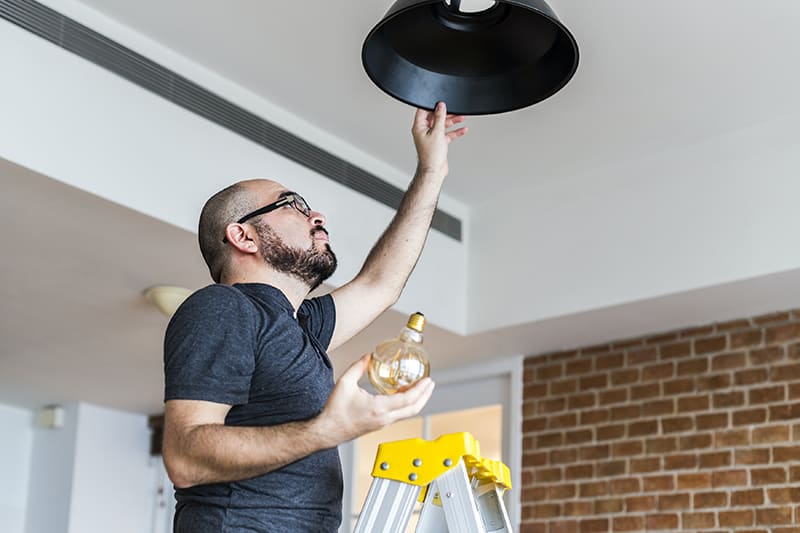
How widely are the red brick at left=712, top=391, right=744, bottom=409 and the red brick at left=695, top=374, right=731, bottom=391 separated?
0.09ft

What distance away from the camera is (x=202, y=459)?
4.68 ft

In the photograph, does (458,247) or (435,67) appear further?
(458,247)

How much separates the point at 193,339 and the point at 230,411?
0.13m

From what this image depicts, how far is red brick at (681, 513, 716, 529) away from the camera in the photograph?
3.73 m

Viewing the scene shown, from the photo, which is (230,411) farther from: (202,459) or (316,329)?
(316,329)

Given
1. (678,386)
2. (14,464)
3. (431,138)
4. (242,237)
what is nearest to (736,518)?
(678,386)

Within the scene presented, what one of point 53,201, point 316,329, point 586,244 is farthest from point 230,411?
point 586,244

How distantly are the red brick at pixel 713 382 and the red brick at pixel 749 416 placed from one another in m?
0.11

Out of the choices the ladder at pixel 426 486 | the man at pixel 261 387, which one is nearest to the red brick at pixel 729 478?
the man at pixel 261 387

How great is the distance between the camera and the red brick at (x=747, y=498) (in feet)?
11.9

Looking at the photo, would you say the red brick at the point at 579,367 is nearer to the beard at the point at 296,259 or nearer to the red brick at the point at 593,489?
the red brick at the point at 593,489

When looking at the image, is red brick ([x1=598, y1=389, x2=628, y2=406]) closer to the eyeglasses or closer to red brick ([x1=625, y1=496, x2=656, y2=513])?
red brick ([x1=625, y1=496, x2=656, y2=513])

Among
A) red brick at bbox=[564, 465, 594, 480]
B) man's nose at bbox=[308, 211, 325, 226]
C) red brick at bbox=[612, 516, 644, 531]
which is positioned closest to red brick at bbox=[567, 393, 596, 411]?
red brick at bbox=[564, 465, 594, 480]

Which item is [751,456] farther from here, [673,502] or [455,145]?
[455,145]
